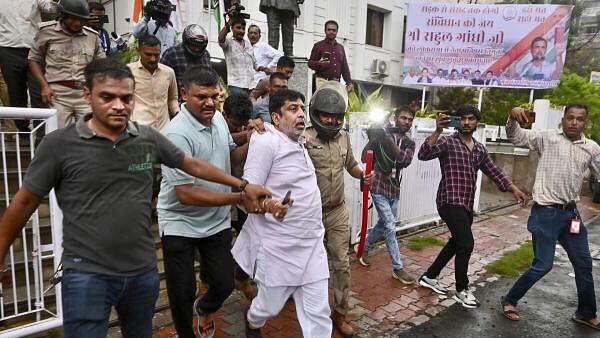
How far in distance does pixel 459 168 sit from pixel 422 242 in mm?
2351

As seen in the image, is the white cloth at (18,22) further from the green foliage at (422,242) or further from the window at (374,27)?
the window at (374,27)

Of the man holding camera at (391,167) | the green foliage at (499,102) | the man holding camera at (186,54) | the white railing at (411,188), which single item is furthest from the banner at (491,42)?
the man holding camera at (186,54)

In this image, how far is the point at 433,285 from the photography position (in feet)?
15.5

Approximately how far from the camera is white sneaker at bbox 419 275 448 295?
4655mm

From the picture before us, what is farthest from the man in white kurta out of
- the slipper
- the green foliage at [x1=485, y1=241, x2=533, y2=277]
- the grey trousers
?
the grey trousers

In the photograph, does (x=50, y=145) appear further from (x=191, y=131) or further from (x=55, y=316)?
(x=55, y=316)

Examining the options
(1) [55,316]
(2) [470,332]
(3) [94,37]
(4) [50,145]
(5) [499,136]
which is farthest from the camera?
(5) [499,136]

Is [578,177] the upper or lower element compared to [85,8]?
lower

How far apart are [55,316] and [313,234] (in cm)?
212

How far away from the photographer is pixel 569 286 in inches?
204

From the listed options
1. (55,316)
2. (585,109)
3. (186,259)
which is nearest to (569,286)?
(585,109)

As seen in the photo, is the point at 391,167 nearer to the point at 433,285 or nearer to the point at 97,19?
the point at 433,285

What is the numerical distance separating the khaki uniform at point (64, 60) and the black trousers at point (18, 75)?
0.48 metres

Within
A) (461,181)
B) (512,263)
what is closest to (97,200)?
(461,181)
